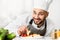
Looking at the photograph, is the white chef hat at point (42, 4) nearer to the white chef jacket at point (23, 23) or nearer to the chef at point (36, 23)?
the chef at point (36, 23)

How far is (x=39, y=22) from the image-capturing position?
138cm

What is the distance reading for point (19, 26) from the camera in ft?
A: 4.49

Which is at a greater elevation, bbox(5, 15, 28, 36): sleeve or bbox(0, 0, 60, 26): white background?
bbox(0, 0, 60, 26): white background

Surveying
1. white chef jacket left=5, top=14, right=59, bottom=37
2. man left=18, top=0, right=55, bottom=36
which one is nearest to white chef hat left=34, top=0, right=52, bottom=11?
man left=18, top=0, right=55, bottom=36

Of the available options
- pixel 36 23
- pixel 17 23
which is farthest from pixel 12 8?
pixel 36 23

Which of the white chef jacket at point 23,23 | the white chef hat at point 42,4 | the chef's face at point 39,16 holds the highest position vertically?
the white chef hat at point 42,4

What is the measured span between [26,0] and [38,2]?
0.12m

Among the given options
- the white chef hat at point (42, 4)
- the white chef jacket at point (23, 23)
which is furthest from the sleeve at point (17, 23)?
the white chef hat at point (42, 4)

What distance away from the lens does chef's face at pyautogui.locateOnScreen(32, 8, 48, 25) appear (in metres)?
1.37

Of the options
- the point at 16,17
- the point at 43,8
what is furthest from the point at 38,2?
the point at 16,17

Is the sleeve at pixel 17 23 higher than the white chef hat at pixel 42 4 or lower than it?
lower

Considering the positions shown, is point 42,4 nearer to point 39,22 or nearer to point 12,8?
point 39,22

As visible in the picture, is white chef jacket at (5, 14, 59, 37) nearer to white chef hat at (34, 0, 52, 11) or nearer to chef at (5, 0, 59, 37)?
chef at (5, 0, 59, 37)

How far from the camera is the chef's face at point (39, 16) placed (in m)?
1.37
